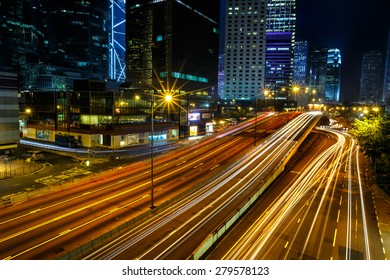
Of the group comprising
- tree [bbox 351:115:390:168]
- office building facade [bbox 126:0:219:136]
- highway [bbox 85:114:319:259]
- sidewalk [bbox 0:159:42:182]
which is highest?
office building facade [bbox 126:0:219:136]

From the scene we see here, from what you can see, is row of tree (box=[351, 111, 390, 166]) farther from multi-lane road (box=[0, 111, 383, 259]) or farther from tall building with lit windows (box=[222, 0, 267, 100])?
tall building with lit windows (box=[222, 0, 267, 100])

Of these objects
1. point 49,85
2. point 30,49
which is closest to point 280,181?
point 49,85

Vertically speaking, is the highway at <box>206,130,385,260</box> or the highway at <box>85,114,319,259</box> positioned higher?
the highway at <box>85,114,319,259</box>

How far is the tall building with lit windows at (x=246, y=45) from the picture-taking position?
623 ft

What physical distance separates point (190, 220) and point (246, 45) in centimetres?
18931

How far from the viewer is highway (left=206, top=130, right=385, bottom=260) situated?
2305 cm

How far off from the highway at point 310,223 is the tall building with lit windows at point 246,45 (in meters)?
154

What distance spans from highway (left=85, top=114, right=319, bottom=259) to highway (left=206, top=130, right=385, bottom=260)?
2061mm

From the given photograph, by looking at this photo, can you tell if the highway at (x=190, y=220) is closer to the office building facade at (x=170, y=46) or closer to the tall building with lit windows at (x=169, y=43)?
the office building facade at (x=170, y=46)

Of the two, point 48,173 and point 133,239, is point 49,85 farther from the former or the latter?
point 133,239

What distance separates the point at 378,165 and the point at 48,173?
197ft

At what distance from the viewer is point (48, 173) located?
138 ft


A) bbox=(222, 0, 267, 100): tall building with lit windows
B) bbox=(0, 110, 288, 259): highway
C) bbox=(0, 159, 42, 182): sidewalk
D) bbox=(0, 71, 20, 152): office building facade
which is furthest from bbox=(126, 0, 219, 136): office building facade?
bbox=(0, 71, 20, 152): office building facade

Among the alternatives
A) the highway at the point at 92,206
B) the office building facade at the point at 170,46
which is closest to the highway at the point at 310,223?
the highway at the point at 92,206
